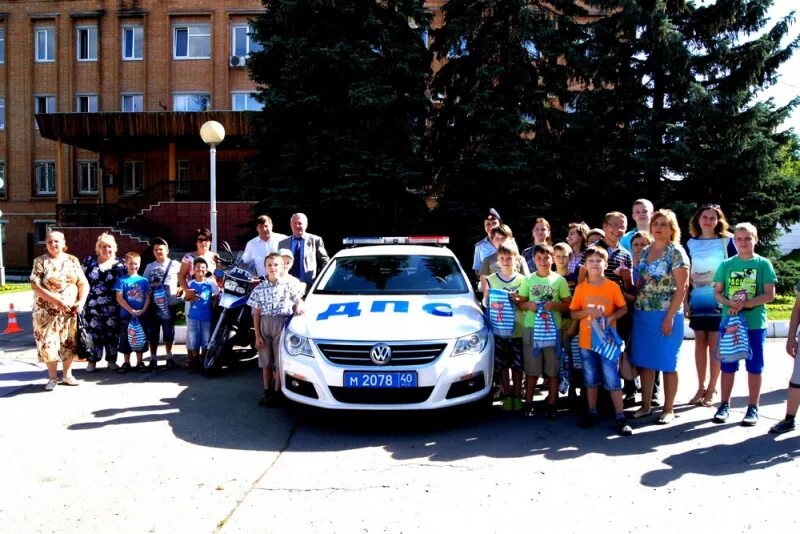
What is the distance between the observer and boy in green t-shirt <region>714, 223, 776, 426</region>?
5004mm

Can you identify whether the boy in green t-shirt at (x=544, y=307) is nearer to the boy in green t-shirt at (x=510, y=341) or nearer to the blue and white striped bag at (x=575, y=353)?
the boy in green t-shirt at (x=510, y=341)

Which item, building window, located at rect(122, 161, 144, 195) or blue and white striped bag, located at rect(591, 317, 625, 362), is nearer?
blue and white striped bag, located at rect(591, 317, 625, 362)

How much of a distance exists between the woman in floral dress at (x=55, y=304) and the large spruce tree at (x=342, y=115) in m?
6.59

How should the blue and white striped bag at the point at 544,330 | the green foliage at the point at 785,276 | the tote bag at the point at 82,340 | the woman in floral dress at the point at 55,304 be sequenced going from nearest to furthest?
the blue and white striped bag at the point at 544,330 → the woman in floral dress at the point at 55,304 → the tote bag at the point at 82,340 → the green foliage at the point at 785,276

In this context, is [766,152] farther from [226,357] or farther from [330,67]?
[226,357]

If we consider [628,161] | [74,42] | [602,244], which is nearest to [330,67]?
[628,161]

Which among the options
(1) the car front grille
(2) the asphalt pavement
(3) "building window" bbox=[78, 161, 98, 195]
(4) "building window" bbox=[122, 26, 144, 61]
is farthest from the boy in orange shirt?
(3) "building window" bbox=[78, 161, 98, 195]

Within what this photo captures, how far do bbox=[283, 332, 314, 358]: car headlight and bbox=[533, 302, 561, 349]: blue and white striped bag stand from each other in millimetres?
2028

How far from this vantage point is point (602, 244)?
6004 millimetres

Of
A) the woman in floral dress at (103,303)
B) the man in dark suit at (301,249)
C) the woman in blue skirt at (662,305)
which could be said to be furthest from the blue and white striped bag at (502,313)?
the woman in floral dress at (103,303)

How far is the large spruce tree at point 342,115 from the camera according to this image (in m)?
13.1

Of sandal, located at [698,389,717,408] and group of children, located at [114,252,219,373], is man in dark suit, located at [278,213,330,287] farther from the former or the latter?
sandal, located at [698,389,717,408]

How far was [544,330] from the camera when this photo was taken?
17.6ft

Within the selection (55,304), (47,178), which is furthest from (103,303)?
(47,178)
